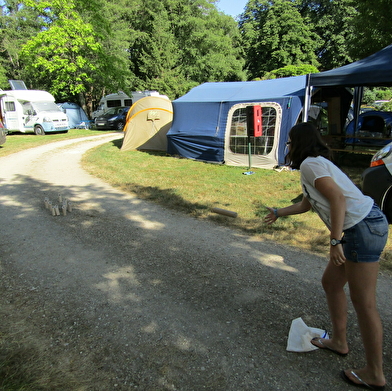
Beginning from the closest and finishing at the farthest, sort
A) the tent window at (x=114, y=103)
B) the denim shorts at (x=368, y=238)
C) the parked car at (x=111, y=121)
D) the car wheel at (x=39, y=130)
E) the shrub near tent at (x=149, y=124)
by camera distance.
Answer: the denim shorts at (x=368, y=238), the shrub near tent at (x=149, y=124), the car wheel at (x=39, y=130), the parked car at (x=111, y=121), the tent window at (x=114, y=103)

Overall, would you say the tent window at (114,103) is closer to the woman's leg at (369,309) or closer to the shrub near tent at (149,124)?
the shrub near tent at (149,124)

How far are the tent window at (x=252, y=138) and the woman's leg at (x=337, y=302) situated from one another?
26.8 ft

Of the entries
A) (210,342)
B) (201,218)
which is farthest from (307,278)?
(201,218)

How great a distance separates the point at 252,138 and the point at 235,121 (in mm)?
828

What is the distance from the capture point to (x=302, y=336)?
2.66m

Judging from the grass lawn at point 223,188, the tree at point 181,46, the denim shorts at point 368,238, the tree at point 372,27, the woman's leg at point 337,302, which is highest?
the tree at point 181,46

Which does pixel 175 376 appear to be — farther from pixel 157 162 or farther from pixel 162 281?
pixel 157 162

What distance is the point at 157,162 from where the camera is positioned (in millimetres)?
11539

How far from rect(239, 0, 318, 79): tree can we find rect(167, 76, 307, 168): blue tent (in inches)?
1111

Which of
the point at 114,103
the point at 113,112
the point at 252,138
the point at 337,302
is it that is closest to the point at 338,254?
the point at 337,302

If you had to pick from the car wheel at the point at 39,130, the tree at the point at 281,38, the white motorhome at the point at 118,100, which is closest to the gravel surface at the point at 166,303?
the car wheel at the point at 39,130

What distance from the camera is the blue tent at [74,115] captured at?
1064 inches

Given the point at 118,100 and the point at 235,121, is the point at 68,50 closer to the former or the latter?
the point at 118,100

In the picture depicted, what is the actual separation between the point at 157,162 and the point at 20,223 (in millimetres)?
6329
